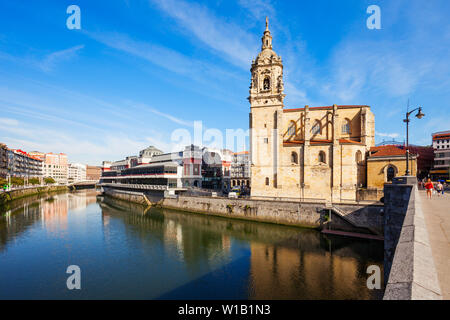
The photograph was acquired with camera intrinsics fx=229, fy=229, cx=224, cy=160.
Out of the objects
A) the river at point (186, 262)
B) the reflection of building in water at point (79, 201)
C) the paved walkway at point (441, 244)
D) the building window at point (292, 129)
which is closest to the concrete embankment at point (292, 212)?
the river at point (186, 262)

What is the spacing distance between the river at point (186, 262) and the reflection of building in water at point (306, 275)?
0.22 ft

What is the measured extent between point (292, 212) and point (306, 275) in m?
15.4

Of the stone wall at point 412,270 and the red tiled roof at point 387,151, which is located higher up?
the red tiled roof at point 387,151

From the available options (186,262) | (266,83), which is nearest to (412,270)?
(186,262)

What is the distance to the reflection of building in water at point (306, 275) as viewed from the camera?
15.3 meters

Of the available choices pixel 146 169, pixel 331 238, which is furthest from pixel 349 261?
pixel 146 169

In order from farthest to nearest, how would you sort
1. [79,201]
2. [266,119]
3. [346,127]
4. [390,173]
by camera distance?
[79,201], [346,127], [266,119], [390,173]

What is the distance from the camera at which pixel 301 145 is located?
39.1 meters

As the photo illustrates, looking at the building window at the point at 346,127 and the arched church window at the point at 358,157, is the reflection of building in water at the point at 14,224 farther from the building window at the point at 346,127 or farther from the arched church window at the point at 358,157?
the building window at the point at 346,127

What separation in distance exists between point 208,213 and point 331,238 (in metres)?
22.1

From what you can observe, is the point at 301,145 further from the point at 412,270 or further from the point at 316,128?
the point at 412,270
